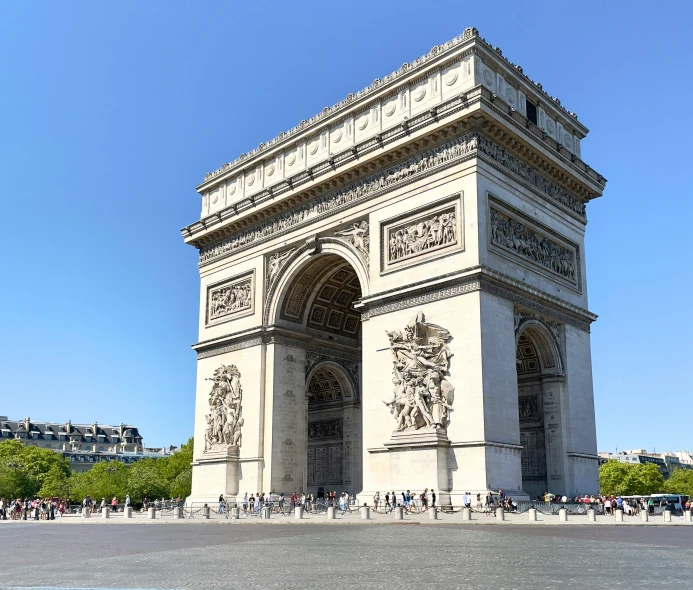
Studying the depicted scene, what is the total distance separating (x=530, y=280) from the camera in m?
29.6

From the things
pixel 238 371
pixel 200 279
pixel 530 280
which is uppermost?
pixel 200 279

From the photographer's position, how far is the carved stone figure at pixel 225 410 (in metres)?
34.8

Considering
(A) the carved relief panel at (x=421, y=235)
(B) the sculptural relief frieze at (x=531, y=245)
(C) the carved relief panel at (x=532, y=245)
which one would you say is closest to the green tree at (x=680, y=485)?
(C) the carved relief panel at (x=532, y=245)

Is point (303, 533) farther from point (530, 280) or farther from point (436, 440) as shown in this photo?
point (530, 280)

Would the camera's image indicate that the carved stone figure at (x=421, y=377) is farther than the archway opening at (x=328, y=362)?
No

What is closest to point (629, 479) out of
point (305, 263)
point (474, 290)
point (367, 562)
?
point (305, 263)

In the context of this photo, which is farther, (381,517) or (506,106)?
(506,106)

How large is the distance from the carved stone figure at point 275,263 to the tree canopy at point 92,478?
144 ft

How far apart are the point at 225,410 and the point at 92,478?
5326 cm

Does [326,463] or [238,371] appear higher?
[238,371]

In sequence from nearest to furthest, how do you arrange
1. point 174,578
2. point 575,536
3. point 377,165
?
point 174,578
point 575,536
point 377,165

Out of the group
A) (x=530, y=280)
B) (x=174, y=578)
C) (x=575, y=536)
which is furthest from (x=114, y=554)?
(x=530, y=280)

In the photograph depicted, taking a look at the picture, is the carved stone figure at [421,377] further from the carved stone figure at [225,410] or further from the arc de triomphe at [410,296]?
the carved stone figure at [225,410]

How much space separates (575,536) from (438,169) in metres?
15.8
